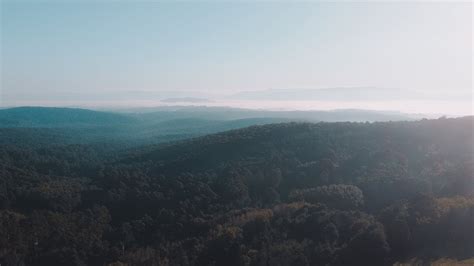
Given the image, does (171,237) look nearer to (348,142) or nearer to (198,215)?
(198,215)

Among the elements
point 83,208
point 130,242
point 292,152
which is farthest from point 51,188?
point 292,152

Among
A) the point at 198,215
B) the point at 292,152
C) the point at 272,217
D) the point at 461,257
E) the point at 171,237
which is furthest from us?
the point at 292,152

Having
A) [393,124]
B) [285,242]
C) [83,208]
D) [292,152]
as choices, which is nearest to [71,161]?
[83,208]

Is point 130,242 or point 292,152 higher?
point 292,152

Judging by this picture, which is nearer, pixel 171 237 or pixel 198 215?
pixel 171 237

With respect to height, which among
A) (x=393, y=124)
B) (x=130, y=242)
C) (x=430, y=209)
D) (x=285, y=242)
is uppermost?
(x=393, y=124)

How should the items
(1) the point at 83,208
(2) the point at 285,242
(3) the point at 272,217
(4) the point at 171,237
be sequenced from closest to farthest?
(2) the point at 285,242 < (3) the point at 272,217 < (4) the point at 171,237 < (1) the point at 83,208

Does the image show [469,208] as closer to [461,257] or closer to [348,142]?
[461,257]
